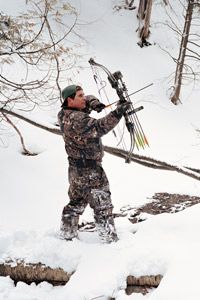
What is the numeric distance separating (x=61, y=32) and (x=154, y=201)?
10.7 m

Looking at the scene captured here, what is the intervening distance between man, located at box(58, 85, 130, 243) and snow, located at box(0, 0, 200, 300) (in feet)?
0.70

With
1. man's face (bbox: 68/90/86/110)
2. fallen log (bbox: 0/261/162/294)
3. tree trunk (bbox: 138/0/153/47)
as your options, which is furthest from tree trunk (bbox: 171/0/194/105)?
fallen log (bbox: 0/261/162/294)

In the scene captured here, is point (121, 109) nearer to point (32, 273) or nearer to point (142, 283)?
point (142, 283)

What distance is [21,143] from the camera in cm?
932

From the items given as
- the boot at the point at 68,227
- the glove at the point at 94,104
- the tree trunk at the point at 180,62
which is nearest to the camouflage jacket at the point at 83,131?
the glove at the point at 94,104

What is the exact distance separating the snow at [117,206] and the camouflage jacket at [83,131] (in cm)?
95

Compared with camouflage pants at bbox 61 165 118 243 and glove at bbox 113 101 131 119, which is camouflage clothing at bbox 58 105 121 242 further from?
glove at bbox 113 101 131 119

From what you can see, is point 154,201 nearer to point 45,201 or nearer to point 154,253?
point 45,201

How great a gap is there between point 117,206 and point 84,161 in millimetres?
2582

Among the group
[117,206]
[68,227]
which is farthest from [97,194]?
[117,206]

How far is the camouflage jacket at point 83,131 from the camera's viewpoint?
4.22m

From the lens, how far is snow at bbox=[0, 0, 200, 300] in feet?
13.0

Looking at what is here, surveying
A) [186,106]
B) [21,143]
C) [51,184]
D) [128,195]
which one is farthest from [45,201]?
[186,106]

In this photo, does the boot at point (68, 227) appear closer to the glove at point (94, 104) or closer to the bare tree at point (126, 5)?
→ the glove at point (94, 104)
